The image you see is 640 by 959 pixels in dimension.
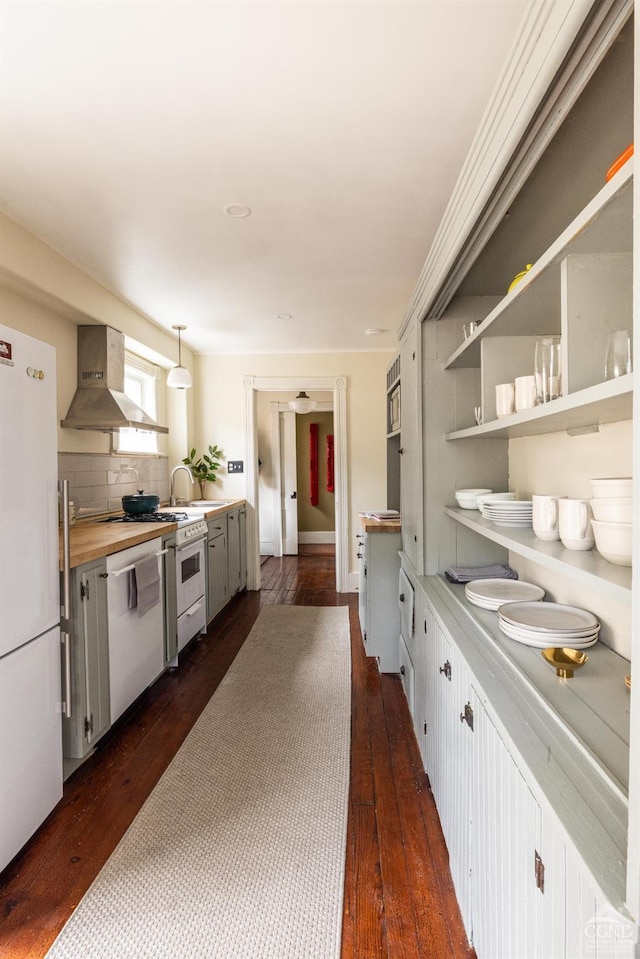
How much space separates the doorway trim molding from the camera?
5.08 metres

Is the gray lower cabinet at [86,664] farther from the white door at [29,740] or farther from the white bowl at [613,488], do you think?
the white bowl at [613,488]

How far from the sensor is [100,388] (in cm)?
329

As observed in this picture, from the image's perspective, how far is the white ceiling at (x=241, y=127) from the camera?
4.36 feet

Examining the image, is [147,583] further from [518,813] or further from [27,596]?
[518,813]

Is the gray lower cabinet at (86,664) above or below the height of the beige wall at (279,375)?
below

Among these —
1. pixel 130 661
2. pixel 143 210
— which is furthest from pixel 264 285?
pixel 130 661

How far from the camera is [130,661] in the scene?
2.48 meters

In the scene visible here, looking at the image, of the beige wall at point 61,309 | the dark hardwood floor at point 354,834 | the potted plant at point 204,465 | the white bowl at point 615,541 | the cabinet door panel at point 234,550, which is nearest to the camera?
the white bowl at point 615,541

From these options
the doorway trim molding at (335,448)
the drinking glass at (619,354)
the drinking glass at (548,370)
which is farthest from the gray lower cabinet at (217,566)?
the drinking glass at (619,354)

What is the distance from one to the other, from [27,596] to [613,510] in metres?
1.79

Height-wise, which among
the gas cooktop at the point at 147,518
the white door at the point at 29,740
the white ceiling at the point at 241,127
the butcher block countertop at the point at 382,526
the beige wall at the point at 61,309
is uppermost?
the white ceiling at the point at 241,127

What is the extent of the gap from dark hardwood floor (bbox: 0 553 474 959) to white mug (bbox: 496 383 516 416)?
1.50 metres

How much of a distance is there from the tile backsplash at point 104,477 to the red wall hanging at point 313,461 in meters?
3.55

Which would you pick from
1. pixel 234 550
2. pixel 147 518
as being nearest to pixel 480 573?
pixel 147 518
